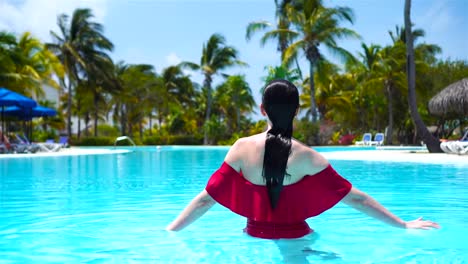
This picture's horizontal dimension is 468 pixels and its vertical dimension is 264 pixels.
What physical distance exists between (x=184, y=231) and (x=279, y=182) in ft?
6.79

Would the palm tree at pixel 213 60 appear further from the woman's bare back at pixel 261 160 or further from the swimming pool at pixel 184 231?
the woman's bare back at pixel 261 160

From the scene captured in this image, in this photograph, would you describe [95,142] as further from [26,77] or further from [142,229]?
[142,229]

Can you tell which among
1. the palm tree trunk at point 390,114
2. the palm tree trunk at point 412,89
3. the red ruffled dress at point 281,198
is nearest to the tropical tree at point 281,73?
the palm tree trunk at point 390,114

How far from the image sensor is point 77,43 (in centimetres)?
3850

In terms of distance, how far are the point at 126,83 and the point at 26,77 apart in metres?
15.8

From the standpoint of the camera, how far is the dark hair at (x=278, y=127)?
252 cm

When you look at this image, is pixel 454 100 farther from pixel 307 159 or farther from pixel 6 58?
pixel 6 58

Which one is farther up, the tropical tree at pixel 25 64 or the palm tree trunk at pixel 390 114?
the tropical tree at pixel 25 64

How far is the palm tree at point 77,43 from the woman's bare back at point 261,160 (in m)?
37.0

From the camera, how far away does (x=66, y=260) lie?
3408 millimetres

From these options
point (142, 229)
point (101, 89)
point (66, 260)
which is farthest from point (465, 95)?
point (101, 89)

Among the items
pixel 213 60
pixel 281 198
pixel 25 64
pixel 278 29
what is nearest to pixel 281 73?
pixel 278 29

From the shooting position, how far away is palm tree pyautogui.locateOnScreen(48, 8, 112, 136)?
124 feet

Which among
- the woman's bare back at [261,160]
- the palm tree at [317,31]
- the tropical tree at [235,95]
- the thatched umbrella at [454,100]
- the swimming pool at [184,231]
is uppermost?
the palm tree at [317,31]
